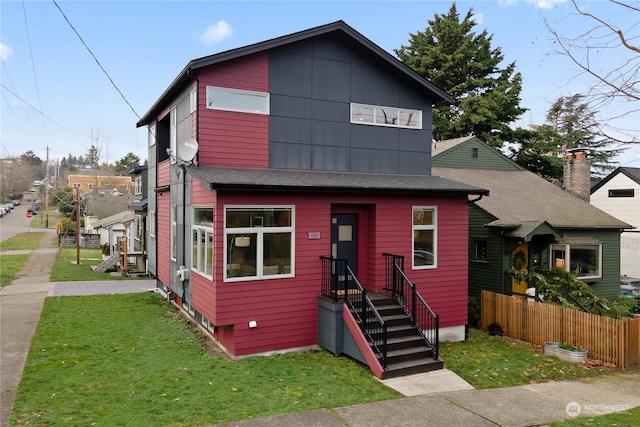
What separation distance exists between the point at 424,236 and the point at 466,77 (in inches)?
1038

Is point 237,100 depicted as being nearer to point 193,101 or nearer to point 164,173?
point 193,101

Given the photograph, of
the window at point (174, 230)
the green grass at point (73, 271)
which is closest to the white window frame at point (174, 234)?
the window at point (174, 230)

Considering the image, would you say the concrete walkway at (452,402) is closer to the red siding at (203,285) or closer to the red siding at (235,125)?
the red siding at (203,285)

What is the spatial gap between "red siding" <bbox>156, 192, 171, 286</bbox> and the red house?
119cm

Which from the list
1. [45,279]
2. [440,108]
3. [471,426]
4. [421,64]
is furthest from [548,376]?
[421,64]

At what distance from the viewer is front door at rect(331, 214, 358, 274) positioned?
11031mm

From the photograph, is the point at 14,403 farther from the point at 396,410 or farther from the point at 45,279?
the point at 45,279

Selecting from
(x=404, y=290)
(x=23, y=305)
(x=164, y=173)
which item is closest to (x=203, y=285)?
(x=404, y=290)

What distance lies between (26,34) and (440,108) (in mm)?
27898

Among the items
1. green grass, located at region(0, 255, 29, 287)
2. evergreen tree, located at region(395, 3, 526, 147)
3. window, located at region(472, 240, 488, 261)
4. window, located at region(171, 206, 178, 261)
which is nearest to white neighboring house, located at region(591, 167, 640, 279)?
evergreen tree, located at region(395, 3, 526, 147)

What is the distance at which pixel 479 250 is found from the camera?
1605 centimetres

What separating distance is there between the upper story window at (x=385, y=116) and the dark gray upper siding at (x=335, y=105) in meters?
0.13

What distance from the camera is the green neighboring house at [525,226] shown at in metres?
14.9

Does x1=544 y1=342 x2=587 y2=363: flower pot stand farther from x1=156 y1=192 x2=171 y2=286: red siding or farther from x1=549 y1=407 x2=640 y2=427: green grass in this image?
x1=156 y1=192 x2=171 y2=286: red siding
